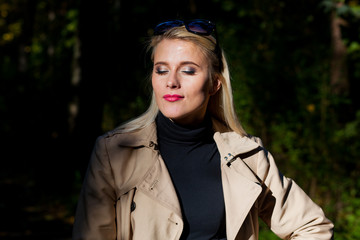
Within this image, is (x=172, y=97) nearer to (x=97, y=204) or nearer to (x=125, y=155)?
(x=125, y=155)

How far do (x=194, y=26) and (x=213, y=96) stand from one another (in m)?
0.48

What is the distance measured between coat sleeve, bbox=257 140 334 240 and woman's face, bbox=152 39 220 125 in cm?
54

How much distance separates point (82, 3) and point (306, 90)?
3.90 m

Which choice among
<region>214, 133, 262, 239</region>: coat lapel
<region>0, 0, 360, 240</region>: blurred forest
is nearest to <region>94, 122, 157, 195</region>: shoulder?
<region>214, 133, 262, 239</region>: coat lapel

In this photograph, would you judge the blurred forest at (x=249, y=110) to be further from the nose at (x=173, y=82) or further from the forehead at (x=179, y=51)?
the nose at (x=173, y=82)

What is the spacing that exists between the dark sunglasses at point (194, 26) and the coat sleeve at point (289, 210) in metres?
0.78

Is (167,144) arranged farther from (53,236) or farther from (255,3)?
(255,3)

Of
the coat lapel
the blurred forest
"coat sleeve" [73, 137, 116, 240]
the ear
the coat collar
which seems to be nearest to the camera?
"coat sleeve" [73, 137, 116, 240]

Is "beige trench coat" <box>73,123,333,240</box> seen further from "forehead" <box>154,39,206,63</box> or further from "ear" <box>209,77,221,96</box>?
"forehead" <box>154,39,206,63</box>

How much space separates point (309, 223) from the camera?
7.86 ft

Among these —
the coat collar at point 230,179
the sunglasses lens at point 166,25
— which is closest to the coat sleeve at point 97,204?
the coat collar at point 230,179

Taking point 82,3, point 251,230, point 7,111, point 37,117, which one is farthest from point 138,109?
point 251,230

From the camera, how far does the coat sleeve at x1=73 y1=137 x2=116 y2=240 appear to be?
2.02 m

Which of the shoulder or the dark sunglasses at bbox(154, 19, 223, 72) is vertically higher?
the dark sunglasses at bbox(154, 19, 223, 72)
